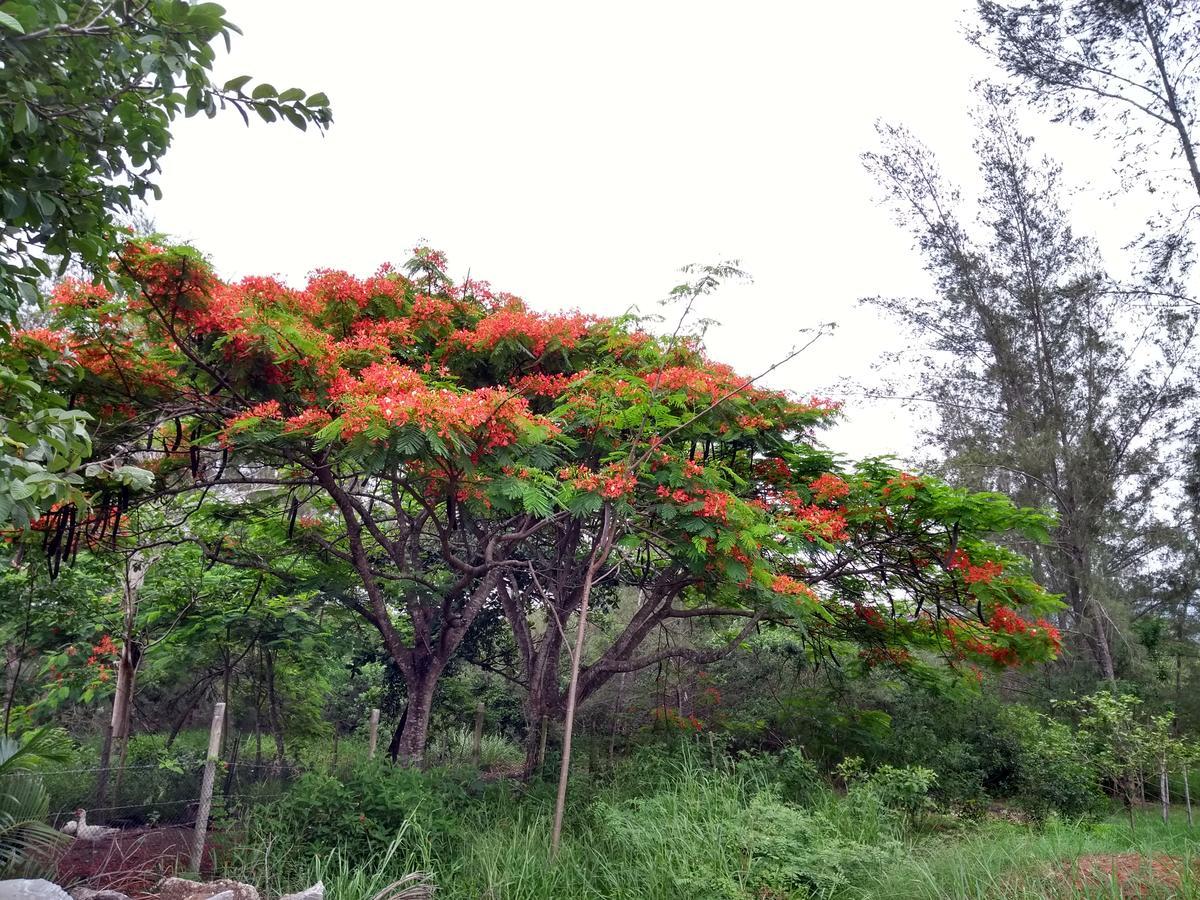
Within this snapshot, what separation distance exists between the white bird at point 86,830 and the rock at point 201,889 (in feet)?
4.12

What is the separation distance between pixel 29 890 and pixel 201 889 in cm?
82

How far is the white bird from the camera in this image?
5188mm

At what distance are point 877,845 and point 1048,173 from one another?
12799 mm

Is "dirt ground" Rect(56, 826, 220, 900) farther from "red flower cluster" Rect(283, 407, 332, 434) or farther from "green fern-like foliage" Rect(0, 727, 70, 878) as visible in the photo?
"red flower cluster" Rect(283, 407, 332, 434)

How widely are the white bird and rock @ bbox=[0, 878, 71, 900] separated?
4.87 feet

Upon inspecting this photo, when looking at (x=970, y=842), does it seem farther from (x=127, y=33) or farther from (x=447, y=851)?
(x=127, y=33)

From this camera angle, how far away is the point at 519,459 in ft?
18.1

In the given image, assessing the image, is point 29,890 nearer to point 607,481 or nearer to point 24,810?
point 24,810

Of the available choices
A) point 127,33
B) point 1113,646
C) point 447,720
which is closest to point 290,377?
point 127,33

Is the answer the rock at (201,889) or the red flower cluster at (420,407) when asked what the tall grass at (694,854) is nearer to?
the rock at (201,889)

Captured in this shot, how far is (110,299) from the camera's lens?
5348mm

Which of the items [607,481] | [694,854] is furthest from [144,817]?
[607,481]

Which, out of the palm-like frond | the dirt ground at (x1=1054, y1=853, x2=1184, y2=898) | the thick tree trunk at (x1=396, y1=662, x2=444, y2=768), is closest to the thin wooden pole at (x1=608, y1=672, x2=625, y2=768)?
the thick tree trunk at (x1=396, y1=662, x2=444, y2=768)

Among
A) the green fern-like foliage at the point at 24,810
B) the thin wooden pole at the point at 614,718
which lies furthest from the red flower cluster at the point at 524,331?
the thin wooden pole at the point at 614,718
